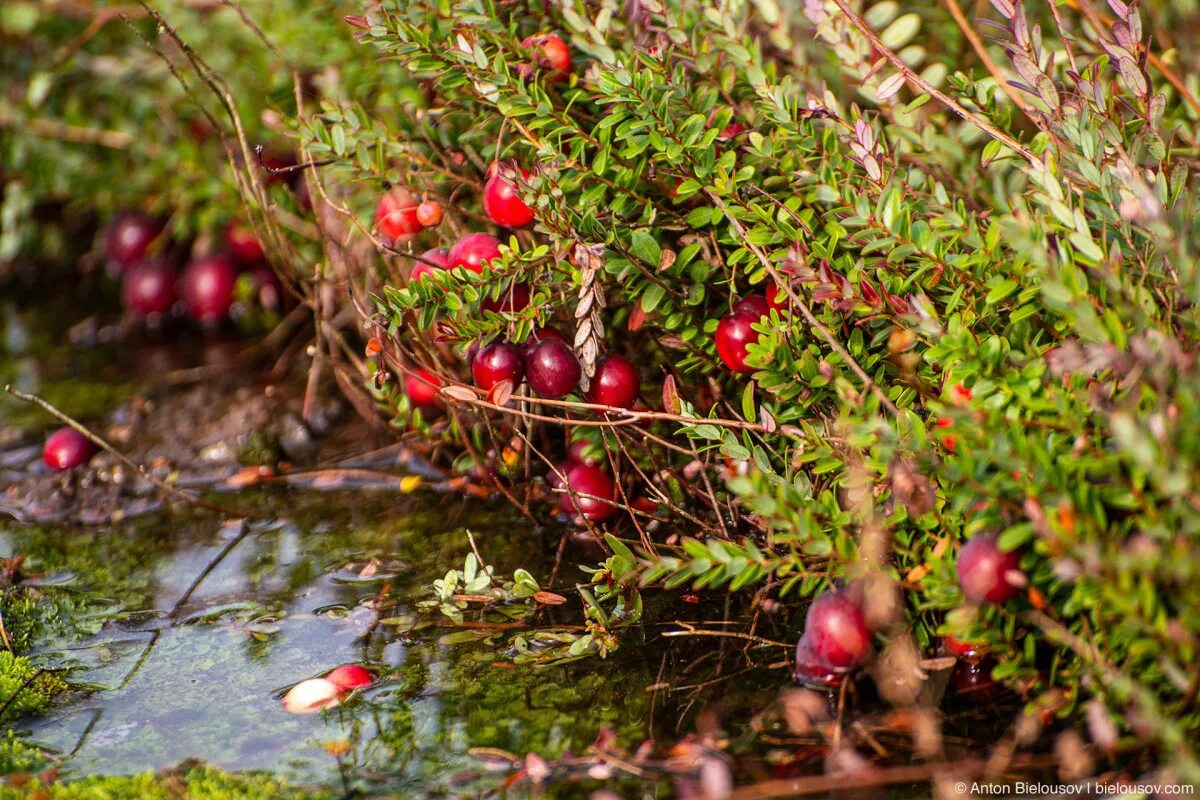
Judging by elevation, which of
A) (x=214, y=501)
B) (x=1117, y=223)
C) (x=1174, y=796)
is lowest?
(x=214, y=501)

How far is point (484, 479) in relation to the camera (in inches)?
104

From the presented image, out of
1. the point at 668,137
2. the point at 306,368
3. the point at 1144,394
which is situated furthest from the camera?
the point at 306,368

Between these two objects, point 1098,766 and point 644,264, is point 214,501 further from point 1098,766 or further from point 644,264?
point 1098,766

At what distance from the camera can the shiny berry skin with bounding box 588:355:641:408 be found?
2.25 m

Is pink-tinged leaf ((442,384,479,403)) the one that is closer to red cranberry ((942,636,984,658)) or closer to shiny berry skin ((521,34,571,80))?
shiny berry skin ((521,34,571,80))

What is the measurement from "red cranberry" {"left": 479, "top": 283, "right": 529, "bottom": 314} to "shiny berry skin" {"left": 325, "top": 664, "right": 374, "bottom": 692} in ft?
2.49

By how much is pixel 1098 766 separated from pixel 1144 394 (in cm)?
56

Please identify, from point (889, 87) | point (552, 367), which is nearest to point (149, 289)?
point (552, 367)

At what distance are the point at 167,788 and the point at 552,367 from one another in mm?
1021

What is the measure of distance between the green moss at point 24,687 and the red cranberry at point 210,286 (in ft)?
6.55

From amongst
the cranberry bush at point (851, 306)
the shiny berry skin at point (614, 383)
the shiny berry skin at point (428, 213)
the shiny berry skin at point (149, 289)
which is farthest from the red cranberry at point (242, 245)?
the shiny berry skin at point (614, 383)

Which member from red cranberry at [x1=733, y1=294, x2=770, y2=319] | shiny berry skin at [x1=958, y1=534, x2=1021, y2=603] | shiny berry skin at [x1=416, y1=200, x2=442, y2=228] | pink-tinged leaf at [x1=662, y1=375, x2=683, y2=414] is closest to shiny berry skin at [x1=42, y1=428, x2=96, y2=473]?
shiny berry skin at [x1=416, y1=200, x2=442, y2=228]

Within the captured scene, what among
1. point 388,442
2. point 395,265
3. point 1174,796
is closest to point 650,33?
point 395,265

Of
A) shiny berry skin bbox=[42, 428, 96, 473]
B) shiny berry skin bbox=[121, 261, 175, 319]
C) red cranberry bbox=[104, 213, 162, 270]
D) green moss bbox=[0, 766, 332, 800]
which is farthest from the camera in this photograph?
red cranberry bbox=[104, 213, 162, 270]
